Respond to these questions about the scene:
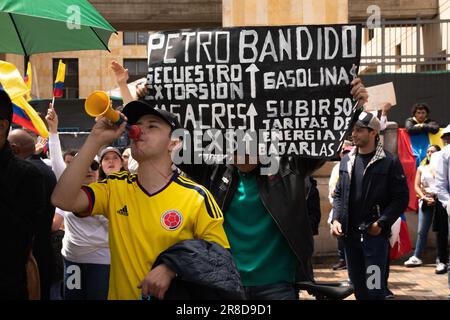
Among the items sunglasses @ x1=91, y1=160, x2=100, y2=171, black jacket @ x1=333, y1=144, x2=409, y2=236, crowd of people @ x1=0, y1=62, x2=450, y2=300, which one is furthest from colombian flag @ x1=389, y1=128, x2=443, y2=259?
sunglasses @ x1=91, y1=160, x2=100, y2=171

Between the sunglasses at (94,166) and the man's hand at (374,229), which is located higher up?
the sunglasses at (94,166)

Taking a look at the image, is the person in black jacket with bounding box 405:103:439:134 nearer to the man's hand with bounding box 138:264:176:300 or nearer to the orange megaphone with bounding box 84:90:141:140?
the orange megaphone with bounding box 84:90:141:140

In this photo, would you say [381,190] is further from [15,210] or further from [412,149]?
[412,149]

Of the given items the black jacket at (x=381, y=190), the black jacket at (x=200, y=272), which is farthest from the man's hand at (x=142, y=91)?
the black jacket at (x=381, y=190)

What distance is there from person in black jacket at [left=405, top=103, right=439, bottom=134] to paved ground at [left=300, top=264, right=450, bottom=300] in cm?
224

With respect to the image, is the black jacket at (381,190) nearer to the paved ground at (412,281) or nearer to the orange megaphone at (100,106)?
the paved ground at (412,281)

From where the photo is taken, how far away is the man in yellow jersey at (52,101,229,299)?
3279 mm

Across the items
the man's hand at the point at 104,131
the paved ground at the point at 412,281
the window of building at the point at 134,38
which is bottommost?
the paved ground at the point at 412,281

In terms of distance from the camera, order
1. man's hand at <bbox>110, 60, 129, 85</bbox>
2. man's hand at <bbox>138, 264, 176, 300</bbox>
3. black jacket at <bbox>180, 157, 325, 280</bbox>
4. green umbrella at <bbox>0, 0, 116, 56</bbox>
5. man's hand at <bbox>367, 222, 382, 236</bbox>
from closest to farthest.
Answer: man's hand at <bbox>138, 264, 176, 300</bbox> < black jacket at <bbox>180, 157, 325, 280</bbox> < man's hand at <bbox>110, 60, 129, 85</bbox> < green umbrella at <bbox>0, 0, 116, 56</bbox> < man's hand at <bbox>367, 222, 382, 236</bbox>

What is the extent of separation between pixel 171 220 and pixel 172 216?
2 centimetres

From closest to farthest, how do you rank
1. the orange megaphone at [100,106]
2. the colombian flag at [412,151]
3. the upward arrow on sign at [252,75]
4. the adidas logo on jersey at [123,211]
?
the orange megaphone at [100,106], the adidas logo on jersey at [123,211], the upward arrow on sign at [252,75], the colombian flag at [412,151]

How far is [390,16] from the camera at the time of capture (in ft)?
63.3

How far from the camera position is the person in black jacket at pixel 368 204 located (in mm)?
6438

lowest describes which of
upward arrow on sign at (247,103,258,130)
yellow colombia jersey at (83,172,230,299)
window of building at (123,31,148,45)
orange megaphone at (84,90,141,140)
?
yellow colombia jersey at (83,172,230,299)
